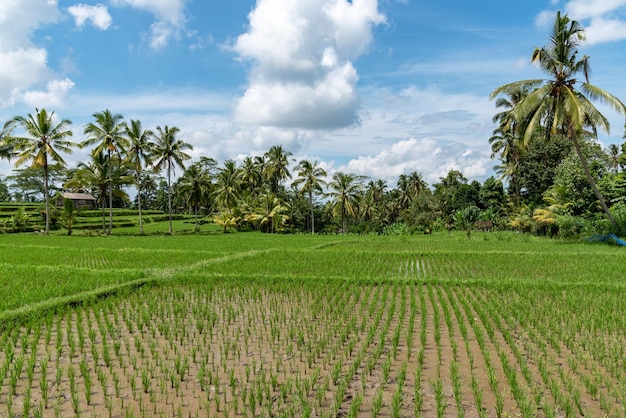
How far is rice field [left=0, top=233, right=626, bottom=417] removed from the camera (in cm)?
355

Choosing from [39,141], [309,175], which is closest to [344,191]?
[309,175]

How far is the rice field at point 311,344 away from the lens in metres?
3.55

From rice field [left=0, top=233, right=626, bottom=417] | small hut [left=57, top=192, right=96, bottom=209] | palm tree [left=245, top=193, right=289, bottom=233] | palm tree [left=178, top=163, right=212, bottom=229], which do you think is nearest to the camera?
rice field [left=0, top=233, right=626, bottom=417]

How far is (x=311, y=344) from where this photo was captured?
5.05 metres

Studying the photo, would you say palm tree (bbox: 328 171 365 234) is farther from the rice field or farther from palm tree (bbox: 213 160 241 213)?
the rice field

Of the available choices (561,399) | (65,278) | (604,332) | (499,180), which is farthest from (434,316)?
(499,180)

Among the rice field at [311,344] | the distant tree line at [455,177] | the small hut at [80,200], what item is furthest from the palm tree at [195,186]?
the rice field at [311,344]

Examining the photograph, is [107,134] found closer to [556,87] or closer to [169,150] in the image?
[169,150]

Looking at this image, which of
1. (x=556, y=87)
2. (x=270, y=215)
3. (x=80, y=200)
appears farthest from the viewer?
(x=80, y=200)

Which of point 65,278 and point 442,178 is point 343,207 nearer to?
point 442,178

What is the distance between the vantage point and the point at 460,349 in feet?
16.1

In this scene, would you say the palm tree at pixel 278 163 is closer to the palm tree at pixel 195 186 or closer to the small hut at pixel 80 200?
the palm tree at pixel 195 186

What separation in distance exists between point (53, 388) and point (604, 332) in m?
6.49

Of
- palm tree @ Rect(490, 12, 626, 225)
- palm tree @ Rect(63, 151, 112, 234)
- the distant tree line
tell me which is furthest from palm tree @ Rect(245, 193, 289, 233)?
palm tree @ Rect(490, 12, 626, 225)
